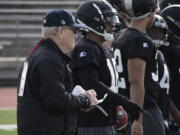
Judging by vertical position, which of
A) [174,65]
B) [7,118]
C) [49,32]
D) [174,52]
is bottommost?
[7,118]

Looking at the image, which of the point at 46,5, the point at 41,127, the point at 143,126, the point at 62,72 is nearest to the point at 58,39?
the point at 62,72

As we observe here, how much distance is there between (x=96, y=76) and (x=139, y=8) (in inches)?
36.9

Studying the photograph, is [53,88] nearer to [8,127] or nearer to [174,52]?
[174,52]

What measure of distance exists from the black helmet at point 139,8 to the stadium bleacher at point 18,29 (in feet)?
39.6

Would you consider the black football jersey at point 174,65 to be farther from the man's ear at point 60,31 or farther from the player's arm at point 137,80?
the man's ear at point 60,31

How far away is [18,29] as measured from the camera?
1944cm

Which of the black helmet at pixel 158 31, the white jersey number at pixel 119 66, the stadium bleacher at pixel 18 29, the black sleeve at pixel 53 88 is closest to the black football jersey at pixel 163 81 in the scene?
the black helmet at pixel 158 31

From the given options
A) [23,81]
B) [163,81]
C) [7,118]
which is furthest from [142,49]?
[7,118]

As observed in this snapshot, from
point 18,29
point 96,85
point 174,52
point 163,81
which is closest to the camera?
point 96,85

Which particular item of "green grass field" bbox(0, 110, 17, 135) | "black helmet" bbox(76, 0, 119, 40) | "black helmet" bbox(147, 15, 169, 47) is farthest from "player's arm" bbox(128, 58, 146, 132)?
"green grass field" bbox(0, 110, 17, 135)

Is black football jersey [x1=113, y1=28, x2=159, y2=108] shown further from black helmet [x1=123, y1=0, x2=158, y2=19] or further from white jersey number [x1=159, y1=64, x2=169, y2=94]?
white jersey number [x1=159, y1=64, x2=169, y2=94]

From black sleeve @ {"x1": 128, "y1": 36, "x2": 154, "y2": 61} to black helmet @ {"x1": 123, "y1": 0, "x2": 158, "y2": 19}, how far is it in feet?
0.98

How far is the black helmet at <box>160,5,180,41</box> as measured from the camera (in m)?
7.31

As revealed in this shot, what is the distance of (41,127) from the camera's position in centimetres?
493
